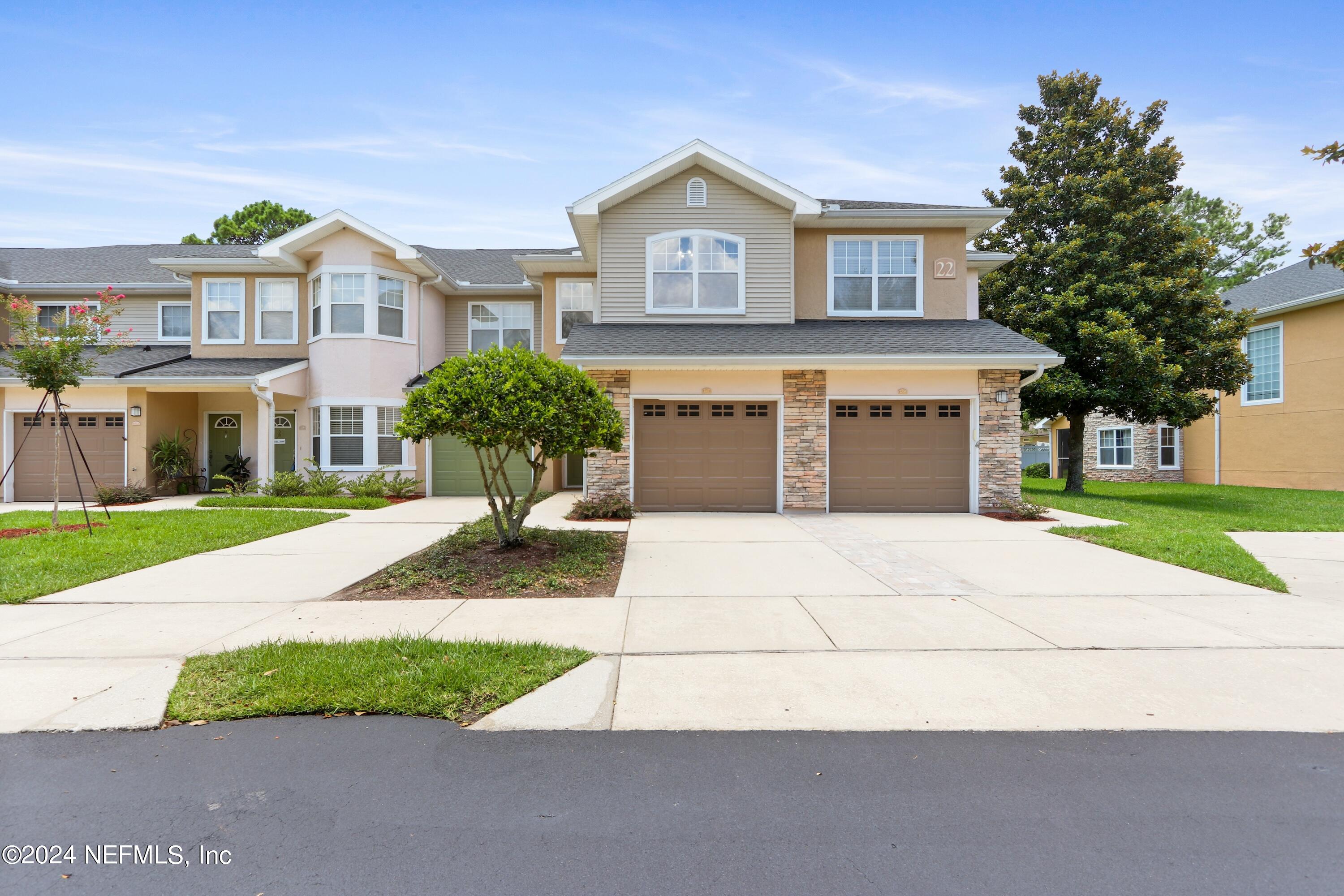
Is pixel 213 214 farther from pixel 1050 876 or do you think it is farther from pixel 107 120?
pixel 1050 876

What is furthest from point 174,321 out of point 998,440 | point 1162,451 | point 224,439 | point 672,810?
point 1162,451

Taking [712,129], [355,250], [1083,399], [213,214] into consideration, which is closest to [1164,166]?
[1083,399]

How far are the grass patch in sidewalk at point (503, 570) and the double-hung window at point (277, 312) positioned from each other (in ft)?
36.4

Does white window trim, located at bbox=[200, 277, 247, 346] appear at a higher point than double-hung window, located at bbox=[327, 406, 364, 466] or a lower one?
higher

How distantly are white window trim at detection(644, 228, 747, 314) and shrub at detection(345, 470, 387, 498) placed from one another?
7.63 m

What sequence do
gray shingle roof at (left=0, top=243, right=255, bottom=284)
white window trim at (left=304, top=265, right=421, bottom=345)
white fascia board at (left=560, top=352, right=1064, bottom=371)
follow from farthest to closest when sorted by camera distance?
gray shingle roof at (left=0, top=243, right=255, bottom=284) → white window trim at (left=304, top=265, right=421, bottom=345) → white fascia board at (left=560, top=352, right=1064, bottom=371)

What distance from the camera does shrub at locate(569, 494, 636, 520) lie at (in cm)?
1161

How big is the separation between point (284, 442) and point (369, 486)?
3.31 m

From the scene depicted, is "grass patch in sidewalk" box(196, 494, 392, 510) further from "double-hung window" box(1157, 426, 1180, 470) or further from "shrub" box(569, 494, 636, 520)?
"double-hung window" box(1157, 426, 1180, 470)

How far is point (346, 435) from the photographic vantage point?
15.7m

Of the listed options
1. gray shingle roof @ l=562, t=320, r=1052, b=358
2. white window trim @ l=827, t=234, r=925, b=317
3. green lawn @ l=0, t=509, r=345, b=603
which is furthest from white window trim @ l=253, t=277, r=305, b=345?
white window trim @ l=827, t=234, r=925, b=317

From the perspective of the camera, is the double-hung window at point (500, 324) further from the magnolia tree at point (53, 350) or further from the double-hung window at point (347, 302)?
the magnolia tree at point (53, 350)

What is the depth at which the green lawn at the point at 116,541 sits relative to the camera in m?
6.84

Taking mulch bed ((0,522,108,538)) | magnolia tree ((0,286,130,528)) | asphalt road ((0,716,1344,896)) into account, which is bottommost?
asphalt road ((0,716,1344,896))
